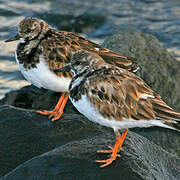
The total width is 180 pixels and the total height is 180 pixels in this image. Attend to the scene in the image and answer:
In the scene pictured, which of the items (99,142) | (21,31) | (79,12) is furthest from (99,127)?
(79,12)

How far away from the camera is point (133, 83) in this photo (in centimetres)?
598

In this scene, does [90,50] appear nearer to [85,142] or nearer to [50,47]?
[50,47]

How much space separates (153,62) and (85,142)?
12.9ft

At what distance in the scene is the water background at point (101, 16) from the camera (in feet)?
47.9

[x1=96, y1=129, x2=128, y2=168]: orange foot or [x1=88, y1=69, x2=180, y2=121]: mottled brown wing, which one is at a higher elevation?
[x1=88, y1=69, x2=180, y2=121]: mottled brown wing

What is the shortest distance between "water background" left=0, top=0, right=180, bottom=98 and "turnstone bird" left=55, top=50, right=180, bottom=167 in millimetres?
7880

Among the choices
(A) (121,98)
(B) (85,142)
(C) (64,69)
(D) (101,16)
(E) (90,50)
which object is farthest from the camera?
(D) (101,16)

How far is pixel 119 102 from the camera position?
591 cm

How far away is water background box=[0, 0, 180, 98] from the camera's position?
1459cm

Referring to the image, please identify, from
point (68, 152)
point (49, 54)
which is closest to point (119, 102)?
point (68, 152)

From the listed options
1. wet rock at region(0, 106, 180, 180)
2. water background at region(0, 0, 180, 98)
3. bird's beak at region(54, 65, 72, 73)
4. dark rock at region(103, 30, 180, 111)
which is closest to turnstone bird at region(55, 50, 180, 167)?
wet rock at region(0, 106, 180, 180)

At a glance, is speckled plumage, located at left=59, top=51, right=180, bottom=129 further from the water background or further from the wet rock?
the water background

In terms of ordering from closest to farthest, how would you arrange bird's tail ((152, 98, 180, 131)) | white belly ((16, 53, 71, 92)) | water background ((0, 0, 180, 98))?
1. bird's tail ((152, 98, 180, 131))
2. white belly ((16, 53, 71, 92))
3. water background ((0, 0, 180, 98))

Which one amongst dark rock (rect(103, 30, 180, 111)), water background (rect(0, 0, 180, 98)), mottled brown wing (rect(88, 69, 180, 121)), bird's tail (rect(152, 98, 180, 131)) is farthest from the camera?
water background (rect(0, 0, 180, 98))
